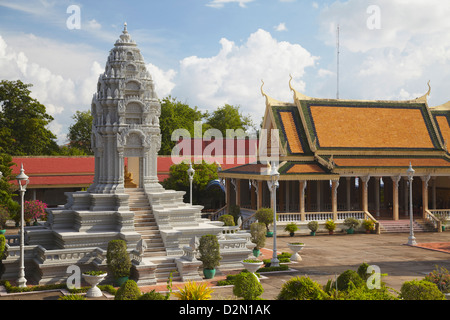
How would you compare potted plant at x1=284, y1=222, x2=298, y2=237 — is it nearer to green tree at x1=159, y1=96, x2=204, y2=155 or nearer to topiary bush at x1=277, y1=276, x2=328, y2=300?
topiary bush at x1=277, y1=276, x2=328, y2=300

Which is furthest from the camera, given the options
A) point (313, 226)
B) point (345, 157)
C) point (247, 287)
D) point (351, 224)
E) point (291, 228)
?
point (345, 157)

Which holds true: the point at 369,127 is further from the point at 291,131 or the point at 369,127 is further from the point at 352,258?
the point at 352,258

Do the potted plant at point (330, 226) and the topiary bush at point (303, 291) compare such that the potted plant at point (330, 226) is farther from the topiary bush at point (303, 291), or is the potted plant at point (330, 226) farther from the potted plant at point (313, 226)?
the topiary bush at point (303, 291)

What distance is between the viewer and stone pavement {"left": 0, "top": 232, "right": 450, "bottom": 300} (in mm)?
19234

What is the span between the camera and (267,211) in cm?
3222

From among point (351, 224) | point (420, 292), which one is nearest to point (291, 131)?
point (351, 224)

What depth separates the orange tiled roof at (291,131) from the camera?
124 ft

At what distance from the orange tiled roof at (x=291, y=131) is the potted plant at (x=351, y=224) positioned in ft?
19.8

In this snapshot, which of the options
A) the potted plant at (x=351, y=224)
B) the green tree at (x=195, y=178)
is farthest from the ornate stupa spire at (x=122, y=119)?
the green tree at (x=195, y=178)

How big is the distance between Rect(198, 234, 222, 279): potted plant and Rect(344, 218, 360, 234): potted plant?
16.4m

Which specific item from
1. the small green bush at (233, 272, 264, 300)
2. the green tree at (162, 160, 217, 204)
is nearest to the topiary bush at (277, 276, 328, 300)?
the small green bush at (233, 272, 264, 300)

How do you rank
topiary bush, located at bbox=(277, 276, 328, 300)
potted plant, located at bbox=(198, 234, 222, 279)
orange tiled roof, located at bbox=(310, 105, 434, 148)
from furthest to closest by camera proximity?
orange tiled roof, located at bbox=(310, 105, 434, 148), potted plant, located at bbox=(198, 234, 222, 279), topiary bush, located at bbox=(277, 276, 328, 300)

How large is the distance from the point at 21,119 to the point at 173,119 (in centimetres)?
2079

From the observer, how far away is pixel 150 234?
72.7 ft
